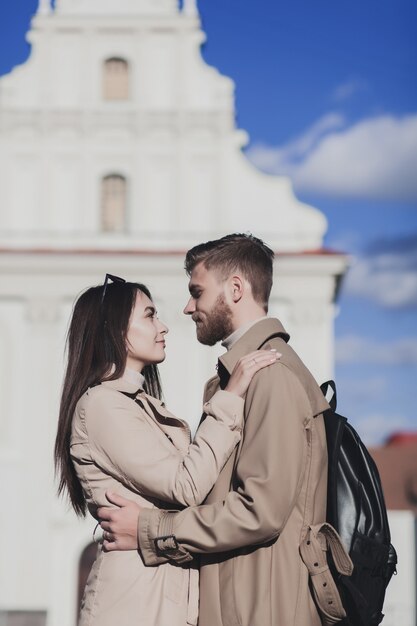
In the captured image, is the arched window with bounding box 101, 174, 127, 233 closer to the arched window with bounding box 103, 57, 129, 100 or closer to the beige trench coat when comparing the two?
the arched window with bounding box 103, 57, 129, 100

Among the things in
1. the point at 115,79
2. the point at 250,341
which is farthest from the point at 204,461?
the point at 115,79

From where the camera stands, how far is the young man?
3.53 m

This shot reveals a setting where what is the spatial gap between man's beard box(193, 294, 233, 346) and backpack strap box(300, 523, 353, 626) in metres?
0.76

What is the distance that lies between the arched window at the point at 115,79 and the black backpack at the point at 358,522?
67.4 feet

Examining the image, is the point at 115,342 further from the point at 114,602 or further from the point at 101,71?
the point at 101,71

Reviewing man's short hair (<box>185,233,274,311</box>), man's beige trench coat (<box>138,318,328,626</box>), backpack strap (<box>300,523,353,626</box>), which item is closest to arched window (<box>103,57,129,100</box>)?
man's short hair (<box>185,233,274,311</box>)

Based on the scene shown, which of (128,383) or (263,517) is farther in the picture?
(128,383)

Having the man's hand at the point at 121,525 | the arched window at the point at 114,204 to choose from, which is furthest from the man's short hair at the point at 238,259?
the arched window at the point at 114,204

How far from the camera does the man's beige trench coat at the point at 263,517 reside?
3.53m

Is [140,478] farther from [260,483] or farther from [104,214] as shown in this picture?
[104,214]

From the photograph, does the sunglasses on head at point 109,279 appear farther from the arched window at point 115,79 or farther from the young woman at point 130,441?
the arched window at point 115,79

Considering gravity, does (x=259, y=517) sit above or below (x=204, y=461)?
below

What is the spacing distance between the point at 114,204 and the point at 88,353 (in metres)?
19.4

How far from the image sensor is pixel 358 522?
363cm
